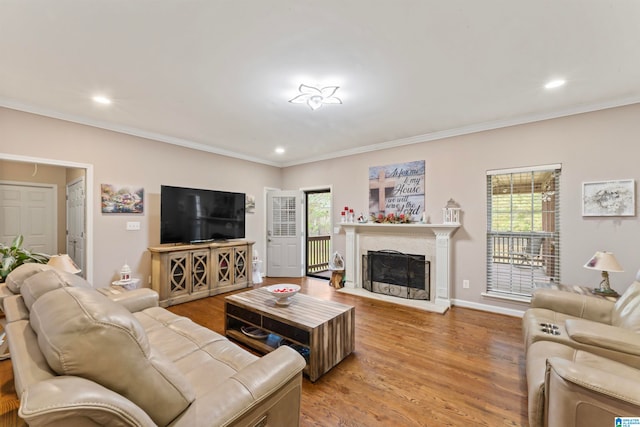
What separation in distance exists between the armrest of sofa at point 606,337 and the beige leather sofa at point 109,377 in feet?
5.73

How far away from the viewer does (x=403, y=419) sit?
1769 mm

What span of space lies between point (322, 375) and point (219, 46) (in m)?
2.75

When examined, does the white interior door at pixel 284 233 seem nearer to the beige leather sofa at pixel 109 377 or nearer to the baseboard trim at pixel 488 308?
the baseboard trim at pixel 488 308

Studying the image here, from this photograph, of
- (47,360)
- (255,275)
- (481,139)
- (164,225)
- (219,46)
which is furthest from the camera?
(255,275)

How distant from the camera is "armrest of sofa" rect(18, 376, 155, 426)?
0.63 m

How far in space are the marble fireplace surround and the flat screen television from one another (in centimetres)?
204

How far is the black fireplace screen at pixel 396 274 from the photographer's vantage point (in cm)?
420

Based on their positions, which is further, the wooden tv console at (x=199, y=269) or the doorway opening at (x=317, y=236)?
the doorway opening at (x=317, y=236)

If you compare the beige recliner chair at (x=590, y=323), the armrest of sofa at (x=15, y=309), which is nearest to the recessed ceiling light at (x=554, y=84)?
the beige recliner chair at (x=590, y=323)

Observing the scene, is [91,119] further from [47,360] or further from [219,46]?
[47,360]

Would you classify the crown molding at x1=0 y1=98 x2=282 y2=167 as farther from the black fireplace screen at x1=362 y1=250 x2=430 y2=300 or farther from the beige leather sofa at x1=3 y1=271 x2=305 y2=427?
the black fireplace screen at x1=362 y1=250 x2=430 y2=300

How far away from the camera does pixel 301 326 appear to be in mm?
2180

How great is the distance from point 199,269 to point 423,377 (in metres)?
3.51

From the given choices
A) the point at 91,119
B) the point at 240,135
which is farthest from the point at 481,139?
the point at 91,119
